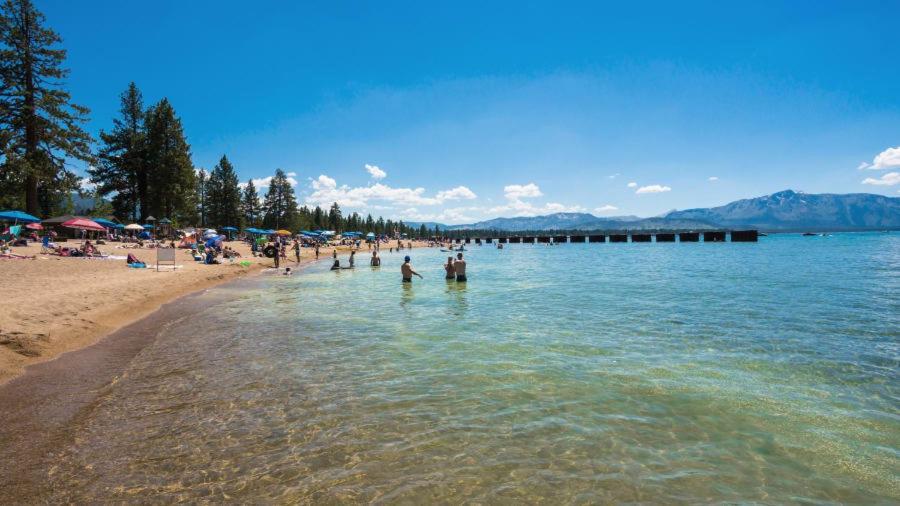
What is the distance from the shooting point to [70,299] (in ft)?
42.7

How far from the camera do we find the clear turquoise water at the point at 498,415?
4621mm

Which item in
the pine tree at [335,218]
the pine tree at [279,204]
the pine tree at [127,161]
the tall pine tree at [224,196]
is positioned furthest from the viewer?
the pine tree at [335,218]

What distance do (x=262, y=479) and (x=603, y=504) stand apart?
363cm

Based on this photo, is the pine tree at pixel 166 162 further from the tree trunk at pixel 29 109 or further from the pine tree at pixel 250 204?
the pine tree at pixel 250 204

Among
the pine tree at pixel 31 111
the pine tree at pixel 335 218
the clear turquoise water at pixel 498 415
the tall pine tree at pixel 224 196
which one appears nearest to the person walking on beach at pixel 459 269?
the clear turquoise water at pixel 498 415

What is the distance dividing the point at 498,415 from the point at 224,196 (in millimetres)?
93784

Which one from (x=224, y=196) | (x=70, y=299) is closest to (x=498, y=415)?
(x=70, y=299)

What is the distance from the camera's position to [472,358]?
9570 mm

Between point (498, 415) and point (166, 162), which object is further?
point (166, 162)

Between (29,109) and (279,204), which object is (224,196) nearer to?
(279,204)

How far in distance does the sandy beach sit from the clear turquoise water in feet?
6.07

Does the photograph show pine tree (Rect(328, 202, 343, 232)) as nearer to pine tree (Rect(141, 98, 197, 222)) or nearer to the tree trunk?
pine tree (Rect(141, 98, 197, 222))

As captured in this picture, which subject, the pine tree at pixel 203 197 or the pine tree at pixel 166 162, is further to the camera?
the pine tree at pixel 203 197

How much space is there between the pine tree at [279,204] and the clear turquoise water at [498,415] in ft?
313
